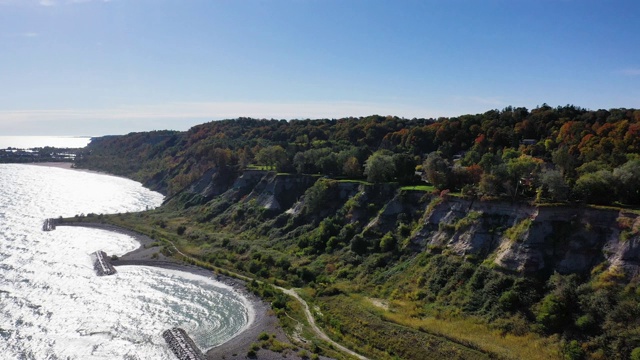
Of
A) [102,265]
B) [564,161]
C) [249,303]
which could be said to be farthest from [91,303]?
[564,161]

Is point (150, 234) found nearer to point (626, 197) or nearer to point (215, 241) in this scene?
point (215, 241)

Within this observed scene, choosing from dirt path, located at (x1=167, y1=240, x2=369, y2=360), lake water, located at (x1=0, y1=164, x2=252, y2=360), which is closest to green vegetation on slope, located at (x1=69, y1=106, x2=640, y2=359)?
dirt path, located at (x1=167, y1=240, x2=369, y2=360)

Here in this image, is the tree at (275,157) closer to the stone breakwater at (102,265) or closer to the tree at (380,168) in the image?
the tree at (380,168)

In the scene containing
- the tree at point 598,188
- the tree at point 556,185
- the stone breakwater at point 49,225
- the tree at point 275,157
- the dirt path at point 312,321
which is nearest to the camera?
the dirt path at point 312,321

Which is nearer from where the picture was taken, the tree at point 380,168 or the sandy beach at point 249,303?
the sandy beach at point 249,303

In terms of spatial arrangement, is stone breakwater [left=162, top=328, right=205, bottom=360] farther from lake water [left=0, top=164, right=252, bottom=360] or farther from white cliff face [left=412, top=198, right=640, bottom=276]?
white cliff face [left=412, top=198, right=640, bottom=276]

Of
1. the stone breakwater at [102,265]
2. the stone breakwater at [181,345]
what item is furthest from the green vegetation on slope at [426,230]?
the stone breakwater at [102,265]
